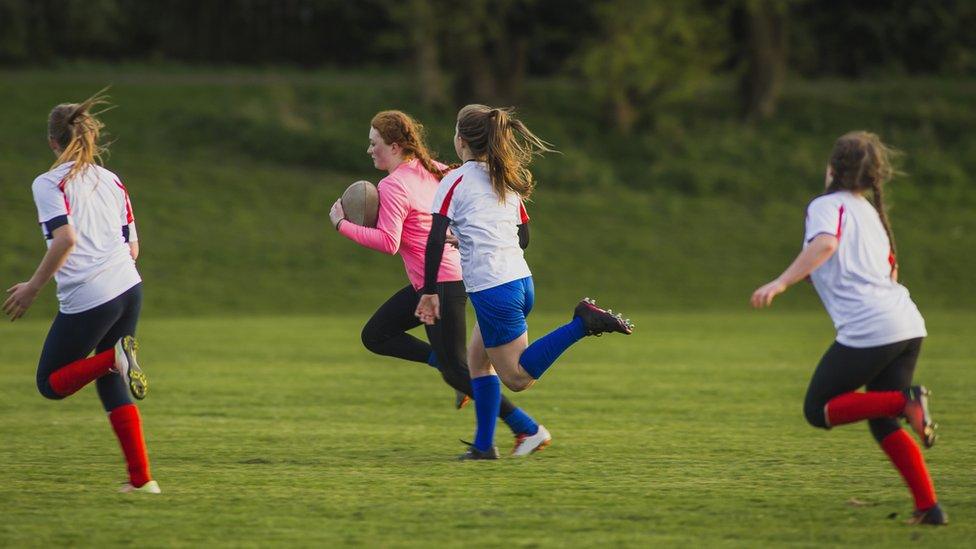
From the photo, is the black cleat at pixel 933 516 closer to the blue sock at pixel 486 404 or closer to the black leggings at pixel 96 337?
the blue sock at pixel 486 404

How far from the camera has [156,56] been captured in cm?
4331

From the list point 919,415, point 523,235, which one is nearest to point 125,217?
point 523,235

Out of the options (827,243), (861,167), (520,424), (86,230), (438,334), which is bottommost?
(520,424)

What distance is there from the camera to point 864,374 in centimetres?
603

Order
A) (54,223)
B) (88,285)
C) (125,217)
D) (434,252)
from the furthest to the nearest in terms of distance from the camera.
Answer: (434,252), (125,217), (88,285), (54,223)

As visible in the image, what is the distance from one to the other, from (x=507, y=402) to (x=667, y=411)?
2667 mm

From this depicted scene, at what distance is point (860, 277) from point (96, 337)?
11.8ft

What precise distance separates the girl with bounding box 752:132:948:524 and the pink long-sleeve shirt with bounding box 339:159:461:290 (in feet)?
8.50

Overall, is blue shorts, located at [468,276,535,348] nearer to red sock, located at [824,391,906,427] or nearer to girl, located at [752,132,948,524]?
girl, located at [752,132,948,524]

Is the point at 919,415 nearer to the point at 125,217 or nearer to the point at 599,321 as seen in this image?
the point at 599,321

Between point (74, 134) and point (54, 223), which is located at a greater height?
point (74, 134)

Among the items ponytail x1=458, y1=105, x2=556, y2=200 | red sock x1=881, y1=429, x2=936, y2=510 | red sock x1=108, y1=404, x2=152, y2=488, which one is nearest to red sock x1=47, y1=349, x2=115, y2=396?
red sock x1=108, y1=404, x2=152, y2=488

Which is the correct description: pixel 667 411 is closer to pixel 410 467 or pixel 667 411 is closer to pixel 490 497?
pixel 410 467

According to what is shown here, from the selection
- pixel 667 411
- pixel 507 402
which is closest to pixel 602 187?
pixel 667 411
